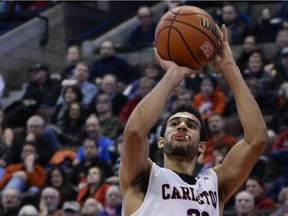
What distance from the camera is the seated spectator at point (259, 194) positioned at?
10828 millimetres

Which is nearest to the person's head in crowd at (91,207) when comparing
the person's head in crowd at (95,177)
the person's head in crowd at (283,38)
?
the person's head in crowd at (95,177)

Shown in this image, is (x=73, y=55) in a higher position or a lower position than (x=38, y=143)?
higher

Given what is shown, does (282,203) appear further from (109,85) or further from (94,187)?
(109,85)

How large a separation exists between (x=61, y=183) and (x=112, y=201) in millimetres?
977

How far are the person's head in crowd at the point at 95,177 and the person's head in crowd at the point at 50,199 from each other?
0.43m

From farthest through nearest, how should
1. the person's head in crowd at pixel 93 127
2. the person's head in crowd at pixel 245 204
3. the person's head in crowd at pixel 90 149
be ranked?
the person's head in crowd at pixel 93 127, the person's head in crowd at pixel 90 149, the person's head in crowd at pixel 245 204

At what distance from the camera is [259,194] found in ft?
36.1

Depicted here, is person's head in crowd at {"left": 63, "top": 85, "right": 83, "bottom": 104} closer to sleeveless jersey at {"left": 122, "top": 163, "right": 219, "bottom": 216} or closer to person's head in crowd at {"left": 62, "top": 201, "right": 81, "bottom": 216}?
person's head in crowd at {"left": 62, "top": 201, "right": 81, "bottom": 216}

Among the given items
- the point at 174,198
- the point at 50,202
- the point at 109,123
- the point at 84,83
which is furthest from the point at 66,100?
the point at 174,198

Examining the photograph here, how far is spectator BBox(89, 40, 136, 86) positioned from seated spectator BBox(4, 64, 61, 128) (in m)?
0.62

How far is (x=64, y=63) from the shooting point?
1775 cm

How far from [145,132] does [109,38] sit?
435 inches

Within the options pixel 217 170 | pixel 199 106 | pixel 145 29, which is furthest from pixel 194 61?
pixel 145 29

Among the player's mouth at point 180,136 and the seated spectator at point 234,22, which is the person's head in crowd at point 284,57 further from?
the player's mouth at point 180,136
